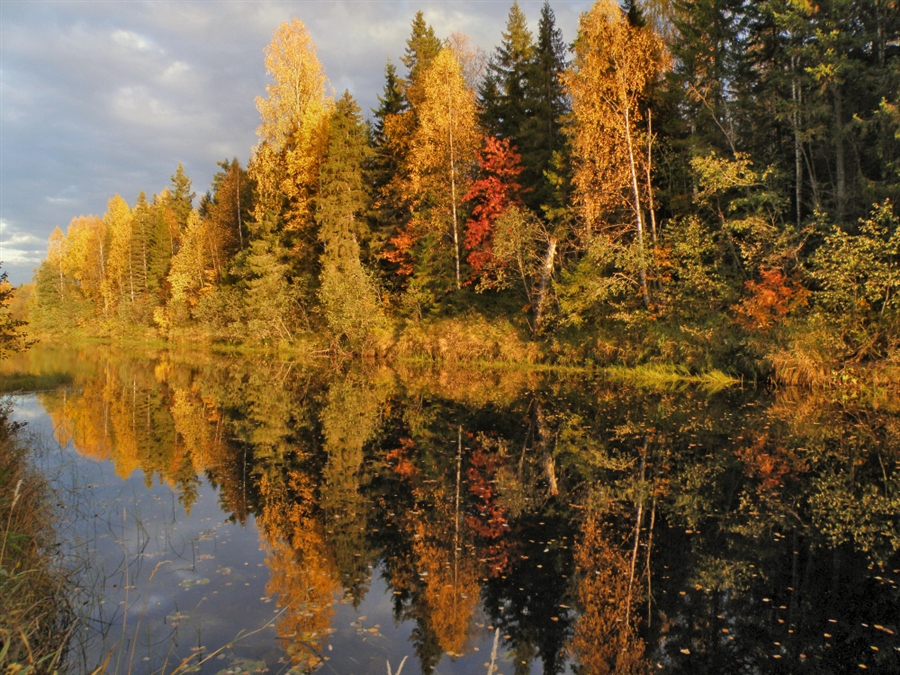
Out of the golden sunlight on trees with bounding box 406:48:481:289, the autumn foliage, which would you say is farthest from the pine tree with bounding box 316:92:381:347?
the autumn foliage

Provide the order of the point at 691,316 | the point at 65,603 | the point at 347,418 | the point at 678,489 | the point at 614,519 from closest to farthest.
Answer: the point at 65,603 < the point at 614,519 < the point at 678,489 < the point at 347,418 < the point at 691,316

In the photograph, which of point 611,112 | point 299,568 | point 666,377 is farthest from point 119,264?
point 299,568

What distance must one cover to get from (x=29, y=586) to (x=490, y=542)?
4.49 metres

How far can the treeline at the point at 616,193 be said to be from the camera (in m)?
19.2

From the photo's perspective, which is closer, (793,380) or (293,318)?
(793,380)

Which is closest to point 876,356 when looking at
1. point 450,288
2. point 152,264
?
point 450,288

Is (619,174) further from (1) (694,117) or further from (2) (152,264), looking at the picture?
(2) (152,264)

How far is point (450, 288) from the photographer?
102ft

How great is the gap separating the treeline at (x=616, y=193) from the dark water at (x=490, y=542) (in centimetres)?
596

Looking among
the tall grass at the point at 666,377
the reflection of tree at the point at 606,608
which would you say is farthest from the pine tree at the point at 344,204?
the reflection of tree at the point at 606,608

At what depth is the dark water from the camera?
16.4 ft

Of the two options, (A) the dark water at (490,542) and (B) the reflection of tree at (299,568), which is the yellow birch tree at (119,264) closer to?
(A) the dark water at (490,542)

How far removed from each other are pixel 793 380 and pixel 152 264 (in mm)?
60617

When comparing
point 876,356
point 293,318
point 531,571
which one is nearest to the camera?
point 531,571
